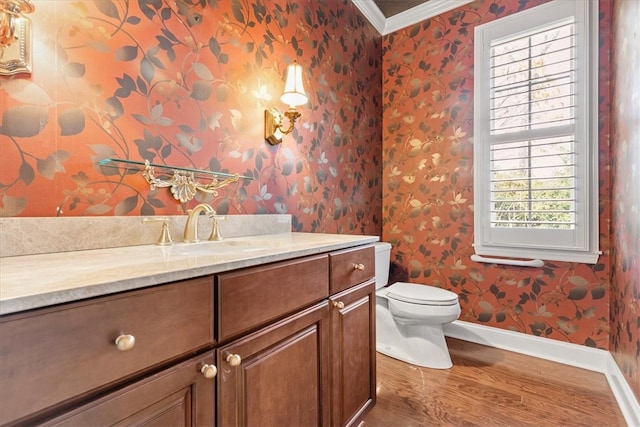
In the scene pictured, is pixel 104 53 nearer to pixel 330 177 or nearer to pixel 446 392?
pixel 330 177

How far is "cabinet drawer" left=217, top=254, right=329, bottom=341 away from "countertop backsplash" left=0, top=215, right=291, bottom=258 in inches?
21.3

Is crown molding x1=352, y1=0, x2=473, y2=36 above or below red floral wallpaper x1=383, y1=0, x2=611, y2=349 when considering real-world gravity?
above

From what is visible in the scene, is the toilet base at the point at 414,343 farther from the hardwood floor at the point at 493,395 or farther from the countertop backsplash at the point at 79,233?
the countertop backsplash at the point at 79,233

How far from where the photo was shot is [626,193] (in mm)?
1573

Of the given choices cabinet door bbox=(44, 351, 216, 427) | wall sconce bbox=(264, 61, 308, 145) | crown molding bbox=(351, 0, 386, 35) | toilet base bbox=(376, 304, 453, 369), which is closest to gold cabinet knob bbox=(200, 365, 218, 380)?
cabinet door bbox=(44, 351, 216, 427)

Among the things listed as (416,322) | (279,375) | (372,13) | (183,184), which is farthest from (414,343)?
(372,13)

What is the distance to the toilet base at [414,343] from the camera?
6.49ft

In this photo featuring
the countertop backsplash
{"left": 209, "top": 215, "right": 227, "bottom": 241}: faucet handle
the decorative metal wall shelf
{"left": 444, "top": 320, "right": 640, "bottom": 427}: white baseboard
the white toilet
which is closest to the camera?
the countertop backsplash

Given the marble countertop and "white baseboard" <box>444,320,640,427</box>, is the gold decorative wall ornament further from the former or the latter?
"white baseboard" <box>444,320,640,427</box>

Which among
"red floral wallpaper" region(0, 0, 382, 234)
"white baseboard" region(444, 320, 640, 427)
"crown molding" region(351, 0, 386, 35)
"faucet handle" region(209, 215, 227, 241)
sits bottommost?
"white baseboard" region(444, 320, 640, 427)

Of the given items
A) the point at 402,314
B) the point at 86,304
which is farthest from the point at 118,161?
the point at 402,314

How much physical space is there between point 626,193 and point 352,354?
5.36 feet

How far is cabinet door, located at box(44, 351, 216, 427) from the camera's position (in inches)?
21.6

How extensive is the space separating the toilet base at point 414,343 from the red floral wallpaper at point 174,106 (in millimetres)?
771
